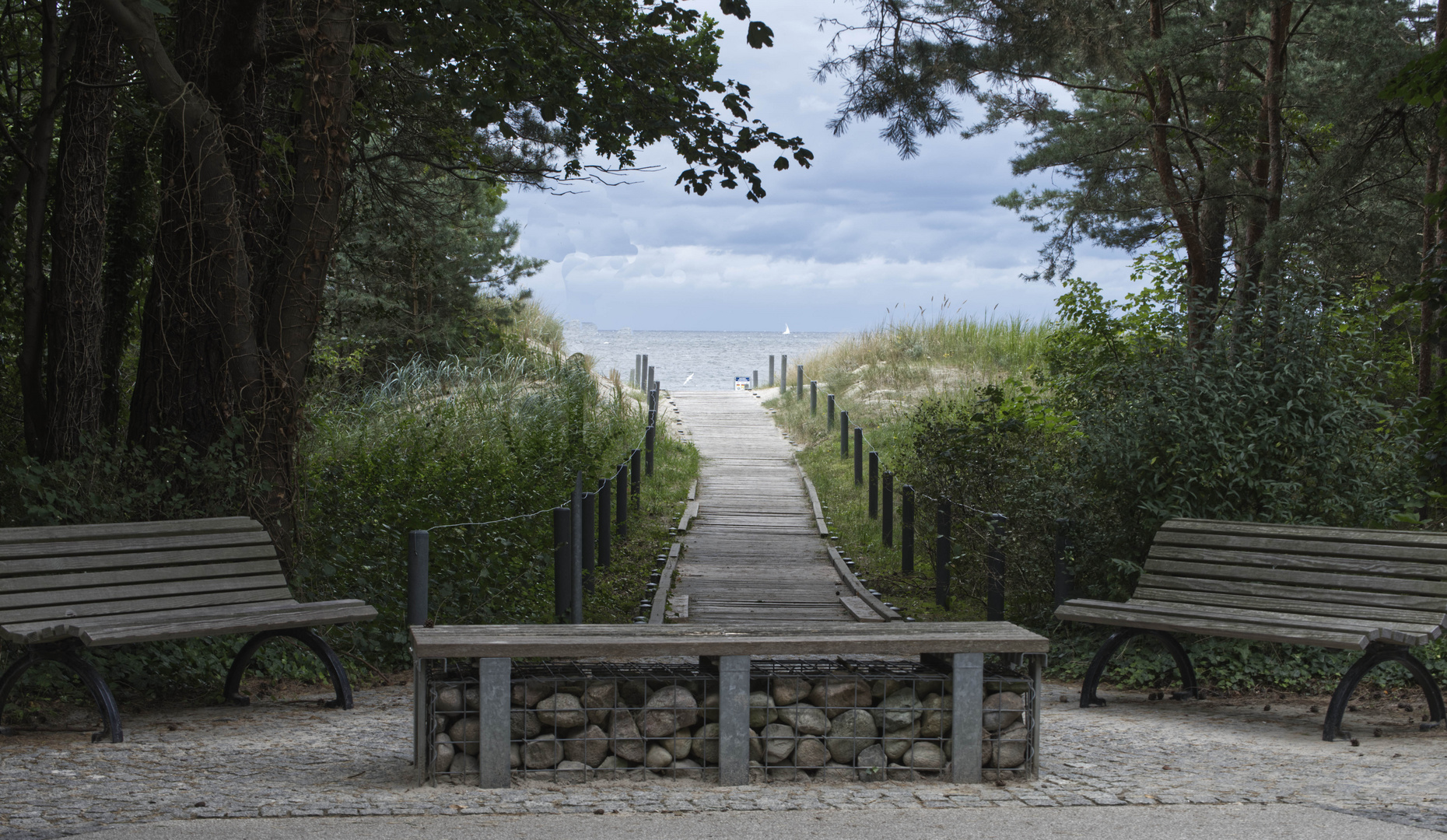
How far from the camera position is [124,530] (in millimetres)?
6539

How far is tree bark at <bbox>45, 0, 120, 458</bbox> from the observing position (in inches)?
362

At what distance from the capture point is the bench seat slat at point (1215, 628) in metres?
6.13

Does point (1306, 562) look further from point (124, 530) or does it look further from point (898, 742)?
point (124, 530)

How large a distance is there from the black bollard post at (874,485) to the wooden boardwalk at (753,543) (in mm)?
881

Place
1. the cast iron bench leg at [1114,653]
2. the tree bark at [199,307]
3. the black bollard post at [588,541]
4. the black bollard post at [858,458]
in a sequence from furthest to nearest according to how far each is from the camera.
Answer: the black bollard post at [858,458] → the black bollard post at [588,541] → the tree bark at [199,307] → the cast iron bench leg at [1114,653]

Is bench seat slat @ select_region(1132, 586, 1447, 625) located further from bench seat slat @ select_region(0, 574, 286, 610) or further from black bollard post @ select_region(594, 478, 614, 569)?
black bollard post @ select_region(594, 478, 614, 569)

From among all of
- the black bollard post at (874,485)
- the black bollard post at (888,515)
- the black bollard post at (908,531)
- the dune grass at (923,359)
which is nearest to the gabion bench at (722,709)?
the black bollard post at (908,531)

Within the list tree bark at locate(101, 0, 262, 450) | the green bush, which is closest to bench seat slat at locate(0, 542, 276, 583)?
the green bush

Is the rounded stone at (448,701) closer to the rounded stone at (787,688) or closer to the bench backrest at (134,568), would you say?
the rounded stone at (787,688)

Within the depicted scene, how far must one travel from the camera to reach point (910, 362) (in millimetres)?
27016

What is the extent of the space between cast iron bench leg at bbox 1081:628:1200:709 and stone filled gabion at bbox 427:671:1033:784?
204 cm

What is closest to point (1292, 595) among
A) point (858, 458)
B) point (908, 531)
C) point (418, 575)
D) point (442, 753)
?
point (442, 753)

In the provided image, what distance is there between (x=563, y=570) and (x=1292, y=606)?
203 inches

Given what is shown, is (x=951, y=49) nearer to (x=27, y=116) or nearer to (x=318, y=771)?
(x=318, y=771)
